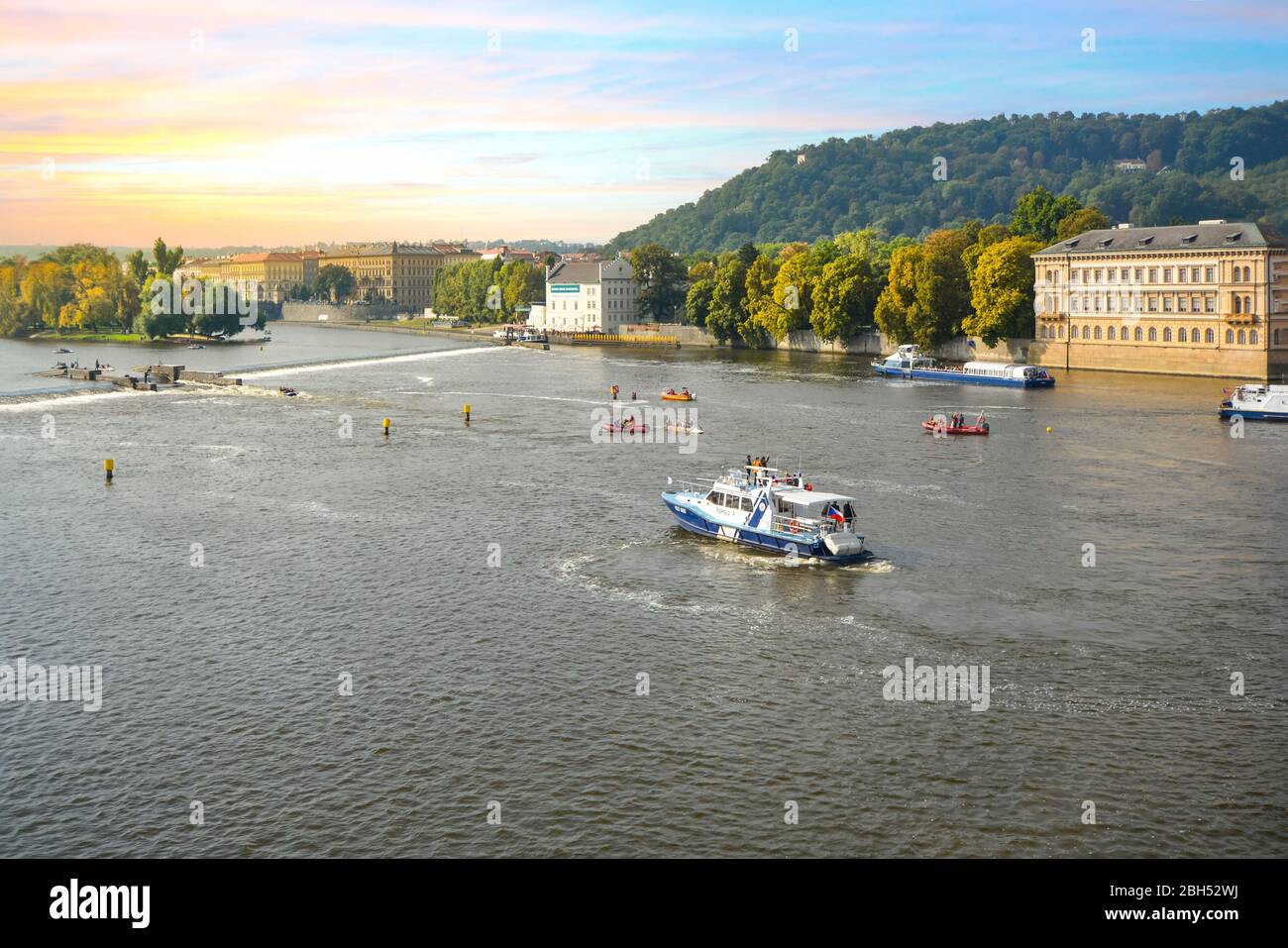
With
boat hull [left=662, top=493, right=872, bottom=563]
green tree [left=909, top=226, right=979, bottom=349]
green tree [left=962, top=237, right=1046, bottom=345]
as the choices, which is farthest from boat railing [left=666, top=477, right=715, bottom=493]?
green tree [left=909, top=226, right=979, bottom=349]

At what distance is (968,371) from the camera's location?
13675 centimetres

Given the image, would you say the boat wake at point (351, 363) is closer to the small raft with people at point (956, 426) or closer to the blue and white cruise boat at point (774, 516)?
the small raft with people at point (956, 426)

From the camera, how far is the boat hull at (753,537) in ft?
178

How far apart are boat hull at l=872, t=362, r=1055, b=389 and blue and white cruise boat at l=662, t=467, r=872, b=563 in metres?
75.4

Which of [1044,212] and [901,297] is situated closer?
[901,297]

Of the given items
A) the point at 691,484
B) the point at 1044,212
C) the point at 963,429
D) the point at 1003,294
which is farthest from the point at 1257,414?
the point at 1044,212

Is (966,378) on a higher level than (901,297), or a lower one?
lower

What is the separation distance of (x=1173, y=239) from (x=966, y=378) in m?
27.1

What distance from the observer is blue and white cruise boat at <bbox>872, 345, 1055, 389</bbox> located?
130m

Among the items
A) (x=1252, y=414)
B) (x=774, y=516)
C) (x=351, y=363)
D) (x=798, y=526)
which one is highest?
(x=351, y=363)

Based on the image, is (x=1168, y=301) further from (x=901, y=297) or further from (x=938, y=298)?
(x=901, y=297)

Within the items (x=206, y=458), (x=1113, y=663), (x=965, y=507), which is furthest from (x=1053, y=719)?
(x=206, y=458)

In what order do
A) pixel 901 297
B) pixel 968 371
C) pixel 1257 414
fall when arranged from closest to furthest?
1. pixel 1257 414
2. pixel 968 371
3. pixel 901 297
